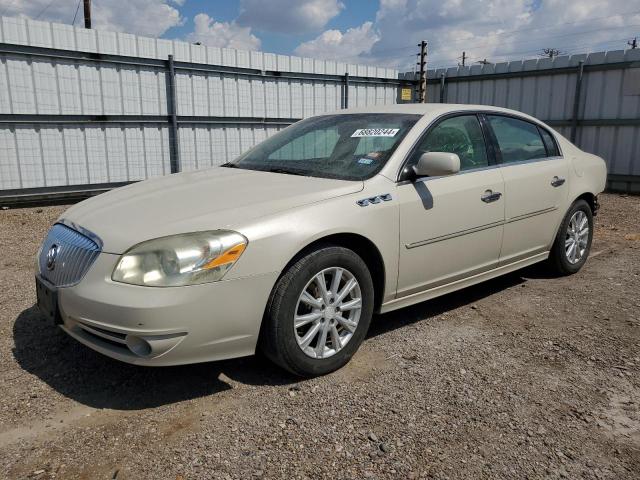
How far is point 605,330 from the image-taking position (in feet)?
12.6

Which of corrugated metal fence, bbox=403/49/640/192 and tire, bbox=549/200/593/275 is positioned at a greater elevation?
corrugated metal fence, bbox=403/49/640/192

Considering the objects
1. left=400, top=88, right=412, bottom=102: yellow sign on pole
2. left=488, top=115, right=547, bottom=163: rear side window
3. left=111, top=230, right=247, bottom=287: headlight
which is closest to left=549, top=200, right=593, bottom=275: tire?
left=488, top=115, right=547, bottom=163: rear side window

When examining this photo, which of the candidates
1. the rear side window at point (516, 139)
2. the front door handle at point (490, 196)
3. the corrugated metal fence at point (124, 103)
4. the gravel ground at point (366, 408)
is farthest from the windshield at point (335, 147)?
the corrugated metal fence at point (124, 103)

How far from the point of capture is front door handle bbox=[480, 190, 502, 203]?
3.86 m

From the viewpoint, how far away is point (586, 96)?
11367 millimetres

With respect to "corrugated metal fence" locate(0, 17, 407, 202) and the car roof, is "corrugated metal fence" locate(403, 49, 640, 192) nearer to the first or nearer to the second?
"corrugated metal fence" locate(0, 17, 407, 202)

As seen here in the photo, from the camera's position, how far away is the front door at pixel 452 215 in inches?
135

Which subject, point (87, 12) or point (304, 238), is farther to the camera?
point (87, 12)

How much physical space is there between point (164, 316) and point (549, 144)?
3.74 metres

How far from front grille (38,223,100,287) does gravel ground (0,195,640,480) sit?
1.98 ft

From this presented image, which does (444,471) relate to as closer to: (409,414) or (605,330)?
(409,414)

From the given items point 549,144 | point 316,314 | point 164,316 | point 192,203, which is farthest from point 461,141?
point 164,316

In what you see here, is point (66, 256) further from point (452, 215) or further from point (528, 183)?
point (528, 183)

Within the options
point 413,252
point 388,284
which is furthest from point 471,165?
point 388,284
